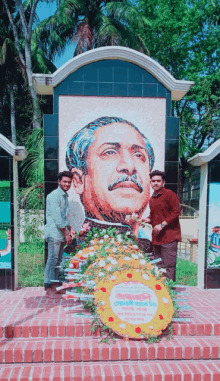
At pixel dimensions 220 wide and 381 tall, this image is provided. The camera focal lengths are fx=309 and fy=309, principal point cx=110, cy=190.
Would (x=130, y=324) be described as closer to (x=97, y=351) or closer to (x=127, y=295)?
(x=127, y=295)

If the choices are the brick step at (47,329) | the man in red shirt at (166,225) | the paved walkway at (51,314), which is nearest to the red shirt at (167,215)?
the man in red shirt at (166,225)

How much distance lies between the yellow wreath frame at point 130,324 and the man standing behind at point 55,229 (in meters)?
1.10

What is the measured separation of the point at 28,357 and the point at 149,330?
4.22 ft

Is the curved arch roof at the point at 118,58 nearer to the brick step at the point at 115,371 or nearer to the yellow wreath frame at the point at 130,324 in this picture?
the yellow wreath frame at the point at 130,324

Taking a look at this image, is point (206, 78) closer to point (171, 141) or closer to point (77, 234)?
point (171, 141)

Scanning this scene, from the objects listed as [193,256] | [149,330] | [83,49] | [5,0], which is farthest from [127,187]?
[5,0]

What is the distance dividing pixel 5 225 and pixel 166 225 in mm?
2496

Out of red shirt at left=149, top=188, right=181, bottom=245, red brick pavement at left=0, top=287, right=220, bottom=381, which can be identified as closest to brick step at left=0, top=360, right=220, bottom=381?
red brick pavement at left=0, top=287, right=220, bottom=381

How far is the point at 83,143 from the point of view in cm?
502

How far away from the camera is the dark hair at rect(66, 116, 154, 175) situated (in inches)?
197

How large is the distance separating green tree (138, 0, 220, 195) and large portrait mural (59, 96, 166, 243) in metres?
11.5

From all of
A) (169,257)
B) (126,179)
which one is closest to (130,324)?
(169,257)

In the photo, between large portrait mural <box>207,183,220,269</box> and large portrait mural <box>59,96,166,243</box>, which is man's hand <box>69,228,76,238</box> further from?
large portrait mural <box>207,183,220,269</box>

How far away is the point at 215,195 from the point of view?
5.07 meters
